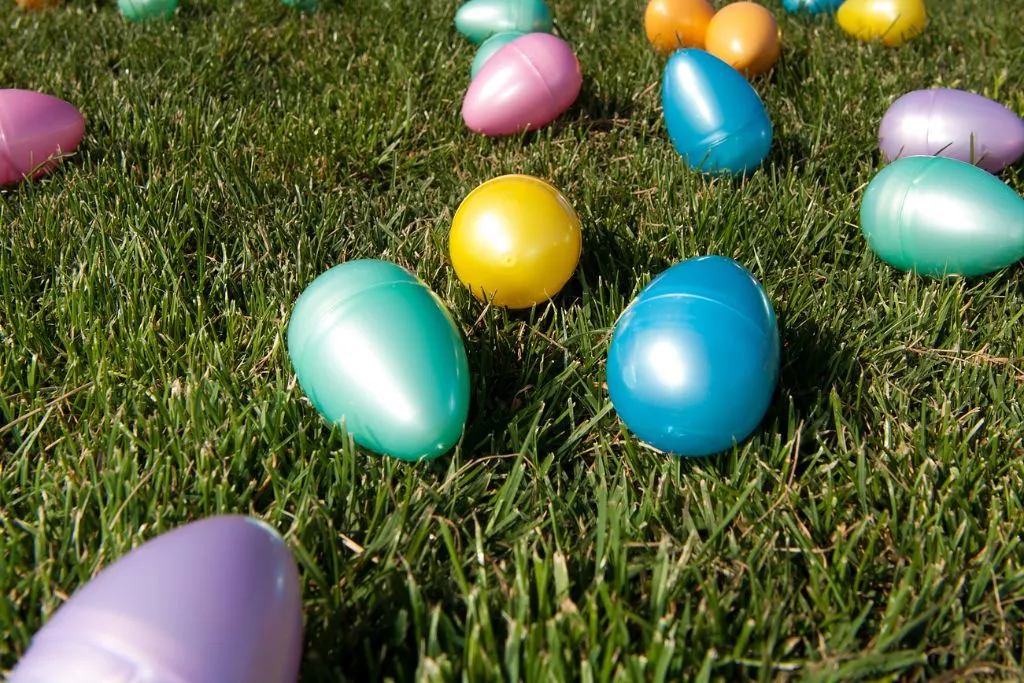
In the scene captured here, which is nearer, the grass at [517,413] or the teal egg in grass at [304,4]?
the grass at [517,413]

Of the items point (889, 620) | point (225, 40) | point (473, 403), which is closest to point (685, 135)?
point (473, 403)

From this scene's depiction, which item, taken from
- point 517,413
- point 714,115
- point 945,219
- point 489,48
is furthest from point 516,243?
point 489,48

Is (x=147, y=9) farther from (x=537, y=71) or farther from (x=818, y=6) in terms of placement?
(x=818, y=6)

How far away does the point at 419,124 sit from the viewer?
2.54 m

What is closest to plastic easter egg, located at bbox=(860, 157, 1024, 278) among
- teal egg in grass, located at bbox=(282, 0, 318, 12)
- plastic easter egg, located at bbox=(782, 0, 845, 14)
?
plastic easter egg, located at bbox=(782, 0, 845, 14)

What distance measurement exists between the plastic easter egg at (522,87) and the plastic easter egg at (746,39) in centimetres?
57

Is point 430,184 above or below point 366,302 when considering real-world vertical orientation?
below

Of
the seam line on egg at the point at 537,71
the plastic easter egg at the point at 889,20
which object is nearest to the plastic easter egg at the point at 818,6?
the plastic easter egg at the point at 889,20

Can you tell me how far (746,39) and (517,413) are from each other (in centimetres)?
169

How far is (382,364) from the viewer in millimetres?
1378

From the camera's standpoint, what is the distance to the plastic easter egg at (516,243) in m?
1.71

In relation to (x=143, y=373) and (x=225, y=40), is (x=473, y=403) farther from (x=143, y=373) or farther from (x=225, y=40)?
(x=225, y=40)

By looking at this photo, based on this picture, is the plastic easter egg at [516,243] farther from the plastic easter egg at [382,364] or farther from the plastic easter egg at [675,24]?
the plastic easter egg at [675,24]

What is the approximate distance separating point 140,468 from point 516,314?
2.63 feet
